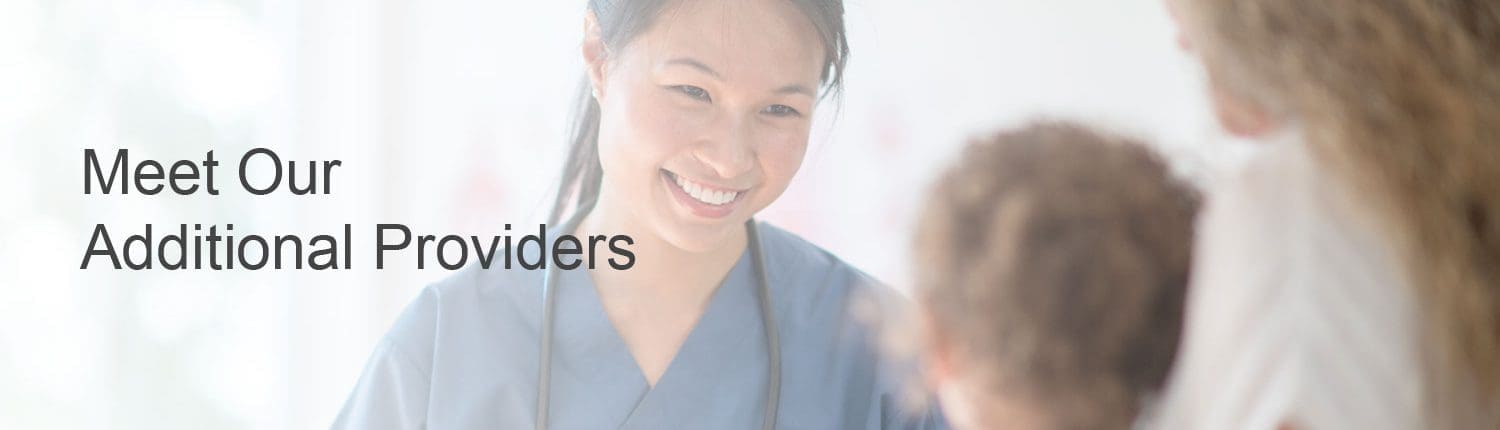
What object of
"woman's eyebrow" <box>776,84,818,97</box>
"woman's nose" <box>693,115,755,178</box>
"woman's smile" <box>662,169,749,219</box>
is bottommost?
"woman's smile" <box>662,169,749,219</box>

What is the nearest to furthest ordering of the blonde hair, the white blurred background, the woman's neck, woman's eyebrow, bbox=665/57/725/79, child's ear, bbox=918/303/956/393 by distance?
the blonde hair < child's ear, bbox=918/303/956/393 < woman's eyebrow, bbox=665/57/725/79 < the woman's neck < the white blurred background

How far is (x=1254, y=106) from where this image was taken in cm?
67

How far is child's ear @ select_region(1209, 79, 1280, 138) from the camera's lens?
0.67 metres

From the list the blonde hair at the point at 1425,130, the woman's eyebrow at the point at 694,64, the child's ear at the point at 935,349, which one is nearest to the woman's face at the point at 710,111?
the woman's eyebrow at the point at 694,64

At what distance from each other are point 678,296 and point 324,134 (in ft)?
3.92

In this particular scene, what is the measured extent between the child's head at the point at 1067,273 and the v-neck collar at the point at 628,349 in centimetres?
58

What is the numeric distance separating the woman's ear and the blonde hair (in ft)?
2.39

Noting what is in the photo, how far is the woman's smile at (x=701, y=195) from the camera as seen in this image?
123 cm

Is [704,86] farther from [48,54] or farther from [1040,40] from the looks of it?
[48,54]

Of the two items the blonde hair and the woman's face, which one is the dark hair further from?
the blonde hair

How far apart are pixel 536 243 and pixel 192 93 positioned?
3.55ft

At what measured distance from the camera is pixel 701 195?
1.23 m

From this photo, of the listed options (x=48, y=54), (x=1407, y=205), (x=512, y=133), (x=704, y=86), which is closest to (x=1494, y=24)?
(x=1407, y=205)

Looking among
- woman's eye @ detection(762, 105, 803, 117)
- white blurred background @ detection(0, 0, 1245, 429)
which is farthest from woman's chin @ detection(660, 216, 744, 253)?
white blurred background @ detection(0, 0, 1245, 429)
